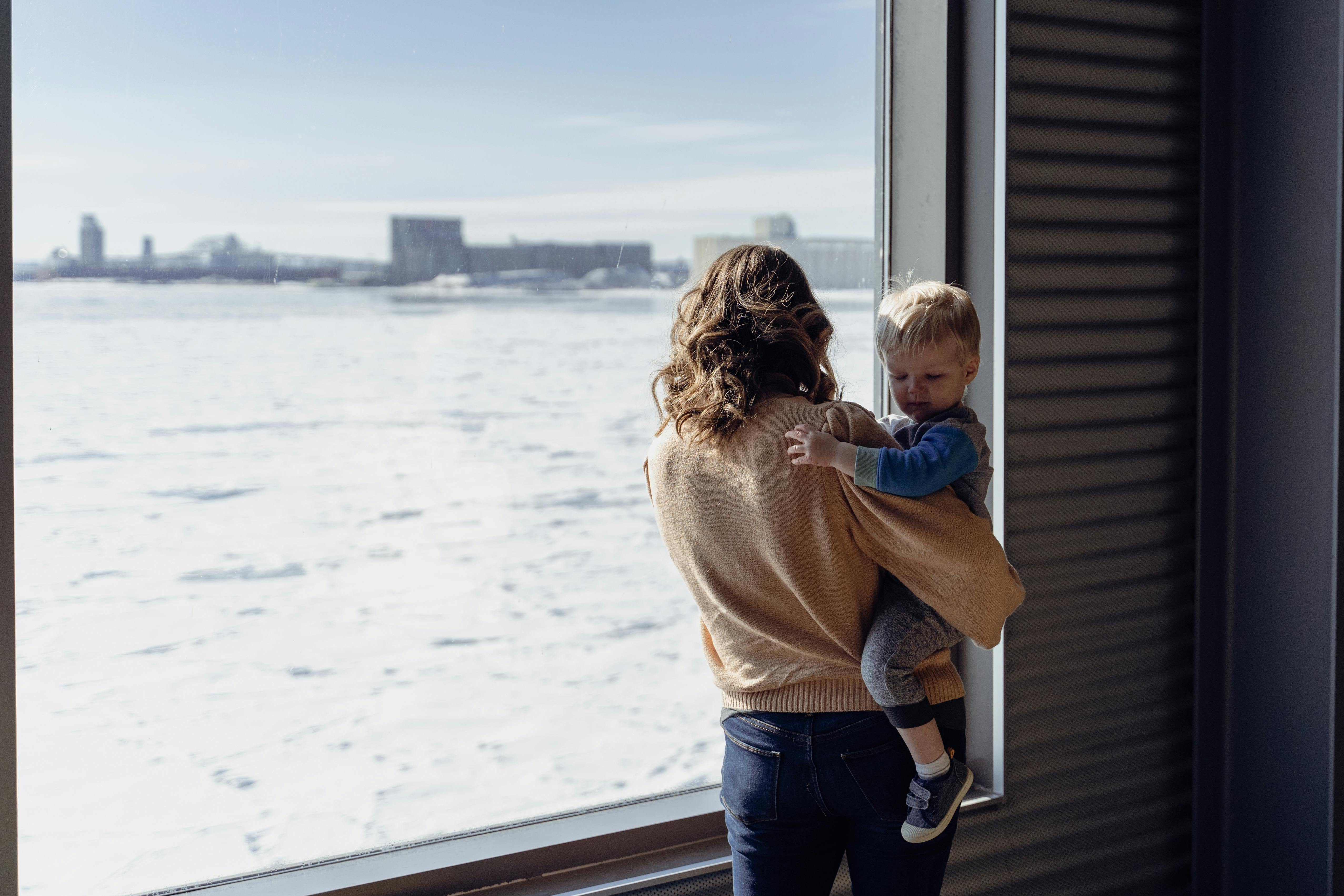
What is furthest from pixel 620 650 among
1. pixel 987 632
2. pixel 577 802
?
pixel 987 632

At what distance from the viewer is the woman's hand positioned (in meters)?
1.15

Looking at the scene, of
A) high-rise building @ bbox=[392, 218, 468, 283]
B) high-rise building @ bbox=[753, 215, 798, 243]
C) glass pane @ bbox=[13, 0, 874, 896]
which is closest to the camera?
glass pane @ bbox=[13, 0, 874, 896]

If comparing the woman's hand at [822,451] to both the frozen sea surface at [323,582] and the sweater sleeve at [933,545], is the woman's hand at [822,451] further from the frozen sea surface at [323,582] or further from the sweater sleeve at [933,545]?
the frozen sea surface at [323,582]

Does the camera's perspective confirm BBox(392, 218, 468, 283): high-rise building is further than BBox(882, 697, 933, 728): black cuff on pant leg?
Yes

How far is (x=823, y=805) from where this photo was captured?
1260 millimetres

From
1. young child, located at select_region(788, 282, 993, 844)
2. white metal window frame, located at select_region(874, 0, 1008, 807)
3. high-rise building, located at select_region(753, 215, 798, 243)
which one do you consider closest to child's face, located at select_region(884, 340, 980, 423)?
young child, located at select_region(788, 282, 993, 844)

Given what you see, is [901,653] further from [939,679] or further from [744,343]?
[744,343]

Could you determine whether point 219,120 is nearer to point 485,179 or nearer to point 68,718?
point 485,179

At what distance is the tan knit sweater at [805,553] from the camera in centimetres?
119

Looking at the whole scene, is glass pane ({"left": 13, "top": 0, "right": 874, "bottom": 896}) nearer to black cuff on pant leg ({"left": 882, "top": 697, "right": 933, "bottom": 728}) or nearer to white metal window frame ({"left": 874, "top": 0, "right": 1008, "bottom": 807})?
white metal window frame ({"left": 874, "top": 0, "right": 1008, "bottom": 807})

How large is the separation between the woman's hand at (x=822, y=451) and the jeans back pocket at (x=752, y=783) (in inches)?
16.2

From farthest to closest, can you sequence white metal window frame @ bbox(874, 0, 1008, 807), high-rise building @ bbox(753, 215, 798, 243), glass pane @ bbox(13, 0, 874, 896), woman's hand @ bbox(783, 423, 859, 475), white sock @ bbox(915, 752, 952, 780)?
high-rise building @ bbox(753, 215, 798, 243)
white metal window frame @ bbox(874, 0, 1008, 807)
glass pane @ bbox(13, 0, 874, 896)
white sock @ bbox(915, 752, 952, 780)
woman's hand @ bbox(783, 423, 859, 475)

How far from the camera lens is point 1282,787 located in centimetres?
214

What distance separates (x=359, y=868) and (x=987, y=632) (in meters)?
1.25
